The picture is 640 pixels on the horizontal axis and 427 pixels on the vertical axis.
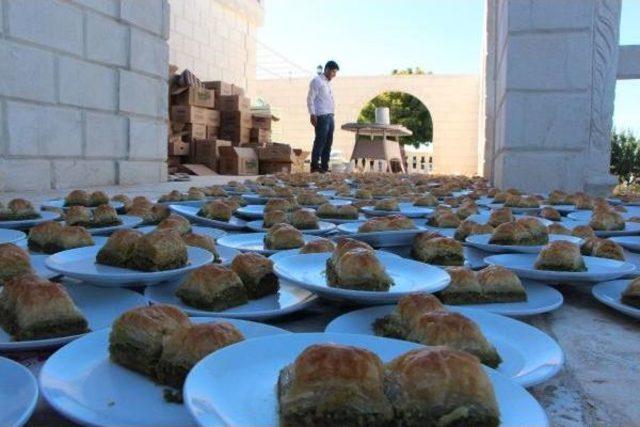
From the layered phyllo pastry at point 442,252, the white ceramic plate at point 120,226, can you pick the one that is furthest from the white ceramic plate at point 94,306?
the layered phyllo pastry at point 442,252

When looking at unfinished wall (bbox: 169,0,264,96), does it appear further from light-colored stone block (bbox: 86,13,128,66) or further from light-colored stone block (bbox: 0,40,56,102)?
light-colored stone block (bbox: 0,40,56,102)

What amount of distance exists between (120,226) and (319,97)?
9.06 metres

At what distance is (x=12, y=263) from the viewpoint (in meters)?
1.55

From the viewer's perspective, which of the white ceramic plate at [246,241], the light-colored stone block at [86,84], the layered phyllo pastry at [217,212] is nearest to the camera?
the white ceramic plate at [246,241]

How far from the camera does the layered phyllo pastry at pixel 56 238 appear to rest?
201cm

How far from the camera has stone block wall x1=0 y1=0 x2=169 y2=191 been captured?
16.0 feet

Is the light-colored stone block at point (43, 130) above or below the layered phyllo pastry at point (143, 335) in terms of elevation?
above

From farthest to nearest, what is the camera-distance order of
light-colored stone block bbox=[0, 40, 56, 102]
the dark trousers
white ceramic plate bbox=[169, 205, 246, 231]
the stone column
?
the dark trousers
the stone column
light-colored stone block bbox=[0, 40, 56, 102]
white ceramic plate bbox=[169, 205, 246, 231]

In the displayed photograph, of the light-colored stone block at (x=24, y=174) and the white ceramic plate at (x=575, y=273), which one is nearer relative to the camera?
the white ceramic plate at (x=575, y=273)

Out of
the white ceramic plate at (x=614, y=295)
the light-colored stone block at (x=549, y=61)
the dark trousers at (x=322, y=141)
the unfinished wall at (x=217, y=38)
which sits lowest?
the white ceramic plate at (x=614, y=295)

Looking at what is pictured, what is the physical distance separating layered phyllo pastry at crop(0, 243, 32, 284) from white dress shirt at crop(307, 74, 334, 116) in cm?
988

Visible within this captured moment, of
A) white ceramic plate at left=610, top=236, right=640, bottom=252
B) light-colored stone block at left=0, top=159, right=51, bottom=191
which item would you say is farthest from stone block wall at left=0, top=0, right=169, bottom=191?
white ceramic plate at left=610, top=236, right=640, bottom=252

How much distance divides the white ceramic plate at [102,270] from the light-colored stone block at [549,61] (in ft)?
15.3

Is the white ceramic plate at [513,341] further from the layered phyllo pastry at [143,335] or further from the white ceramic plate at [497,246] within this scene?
the white ceramic plate at [497,246]
